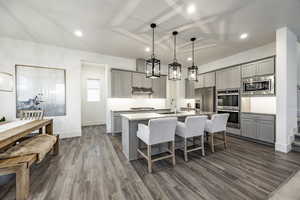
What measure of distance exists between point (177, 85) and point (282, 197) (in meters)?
5.13

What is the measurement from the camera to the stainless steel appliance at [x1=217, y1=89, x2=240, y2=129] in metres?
4.01

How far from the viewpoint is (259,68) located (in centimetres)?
359

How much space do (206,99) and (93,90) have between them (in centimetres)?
543

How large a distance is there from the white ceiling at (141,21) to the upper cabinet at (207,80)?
1.29m

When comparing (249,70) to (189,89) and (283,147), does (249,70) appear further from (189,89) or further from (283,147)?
(189,89)

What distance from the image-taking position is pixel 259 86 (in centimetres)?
357

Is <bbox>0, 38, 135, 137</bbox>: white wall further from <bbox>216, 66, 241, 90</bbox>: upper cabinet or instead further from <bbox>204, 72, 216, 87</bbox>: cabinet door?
<bbox>216, 66, 241, 90</bbox>: upper cabinet

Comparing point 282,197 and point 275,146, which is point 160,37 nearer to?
point 282,197

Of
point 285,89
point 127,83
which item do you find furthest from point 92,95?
point 285,89

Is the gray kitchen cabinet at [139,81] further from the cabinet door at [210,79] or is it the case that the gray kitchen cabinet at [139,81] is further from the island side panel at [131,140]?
the island side panel at [131,140]

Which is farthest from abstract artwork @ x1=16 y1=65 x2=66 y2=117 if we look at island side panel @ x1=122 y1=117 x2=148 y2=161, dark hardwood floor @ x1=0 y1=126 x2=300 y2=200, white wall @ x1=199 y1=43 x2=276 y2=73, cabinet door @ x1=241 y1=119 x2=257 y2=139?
white wall @ x1=199 y1=43 x2=276 y2=73

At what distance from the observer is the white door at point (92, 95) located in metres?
6.00

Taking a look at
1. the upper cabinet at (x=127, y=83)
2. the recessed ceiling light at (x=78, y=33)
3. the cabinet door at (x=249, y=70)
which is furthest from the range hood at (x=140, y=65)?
the cabinet door at (x=249, y=70)

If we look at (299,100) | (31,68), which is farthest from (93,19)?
(299,100)
